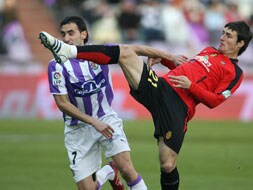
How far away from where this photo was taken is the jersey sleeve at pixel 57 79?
955 centimetres

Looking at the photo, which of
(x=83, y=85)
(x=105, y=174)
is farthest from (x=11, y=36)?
(x=83, y=85)

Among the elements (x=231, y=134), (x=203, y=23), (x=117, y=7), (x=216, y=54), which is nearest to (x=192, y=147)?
(x=231, y=134)

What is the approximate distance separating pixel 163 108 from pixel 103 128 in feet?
3.02

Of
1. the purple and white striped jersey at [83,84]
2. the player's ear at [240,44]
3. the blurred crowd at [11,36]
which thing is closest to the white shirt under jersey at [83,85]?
the purple and white striped jersey at [83,84]

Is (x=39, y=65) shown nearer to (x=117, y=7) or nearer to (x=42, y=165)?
(x=117, y=7)

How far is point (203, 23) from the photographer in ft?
83.3

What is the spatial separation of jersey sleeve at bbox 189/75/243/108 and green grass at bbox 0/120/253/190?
238 centimetres

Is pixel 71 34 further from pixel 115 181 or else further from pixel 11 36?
pixel 11 36

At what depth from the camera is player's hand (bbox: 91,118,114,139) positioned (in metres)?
9.12

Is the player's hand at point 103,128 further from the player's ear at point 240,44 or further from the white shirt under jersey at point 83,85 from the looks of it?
the player's ear at point 240,44

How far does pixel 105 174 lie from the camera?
33.3 feet

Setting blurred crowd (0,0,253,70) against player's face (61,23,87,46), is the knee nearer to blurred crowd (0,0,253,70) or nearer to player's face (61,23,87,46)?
player's face (61,23,87,46)

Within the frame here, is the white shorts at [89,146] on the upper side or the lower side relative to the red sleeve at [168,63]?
lower

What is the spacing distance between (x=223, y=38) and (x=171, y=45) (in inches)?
568
